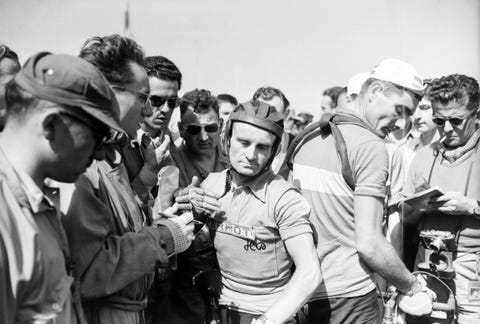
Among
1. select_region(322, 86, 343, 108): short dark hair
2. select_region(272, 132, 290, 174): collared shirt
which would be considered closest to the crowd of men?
select_region(272, 132, 290, 174): collared shirt

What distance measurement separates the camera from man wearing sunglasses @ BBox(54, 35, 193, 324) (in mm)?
1921

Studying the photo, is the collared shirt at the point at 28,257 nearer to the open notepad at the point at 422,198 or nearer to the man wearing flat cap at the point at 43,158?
the man wearing flat cap at the point at 43,158

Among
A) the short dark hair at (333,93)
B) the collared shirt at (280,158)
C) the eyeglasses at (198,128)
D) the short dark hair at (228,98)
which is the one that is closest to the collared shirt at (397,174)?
the collared shirt at (280,158)

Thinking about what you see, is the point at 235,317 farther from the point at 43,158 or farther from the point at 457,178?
the point at 457,178

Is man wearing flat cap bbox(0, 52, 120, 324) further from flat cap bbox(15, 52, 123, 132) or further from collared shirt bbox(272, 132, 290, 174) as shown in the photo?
collared shirt bbox(272, 132, 290, 174)

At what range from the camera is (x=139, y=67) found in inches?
99.5

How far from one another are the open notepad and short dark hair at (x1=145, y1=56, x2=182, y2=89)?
2.18 m

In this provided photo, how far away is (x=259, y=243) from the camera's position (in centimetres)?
255

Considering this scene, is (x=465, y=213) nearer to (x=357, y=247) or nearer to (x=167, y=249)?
(x=357, y=247)

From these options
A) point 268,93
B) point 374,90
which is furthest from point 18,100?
point 268,93

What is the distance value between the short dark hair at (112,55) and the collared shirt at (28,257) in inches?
36.5

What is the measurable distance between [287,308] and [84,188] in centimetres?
111

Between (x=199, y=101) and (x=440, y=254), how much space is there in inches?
101

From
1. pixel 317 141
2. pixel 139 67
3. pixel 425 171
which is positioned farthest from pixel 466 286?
pixel 139 67
